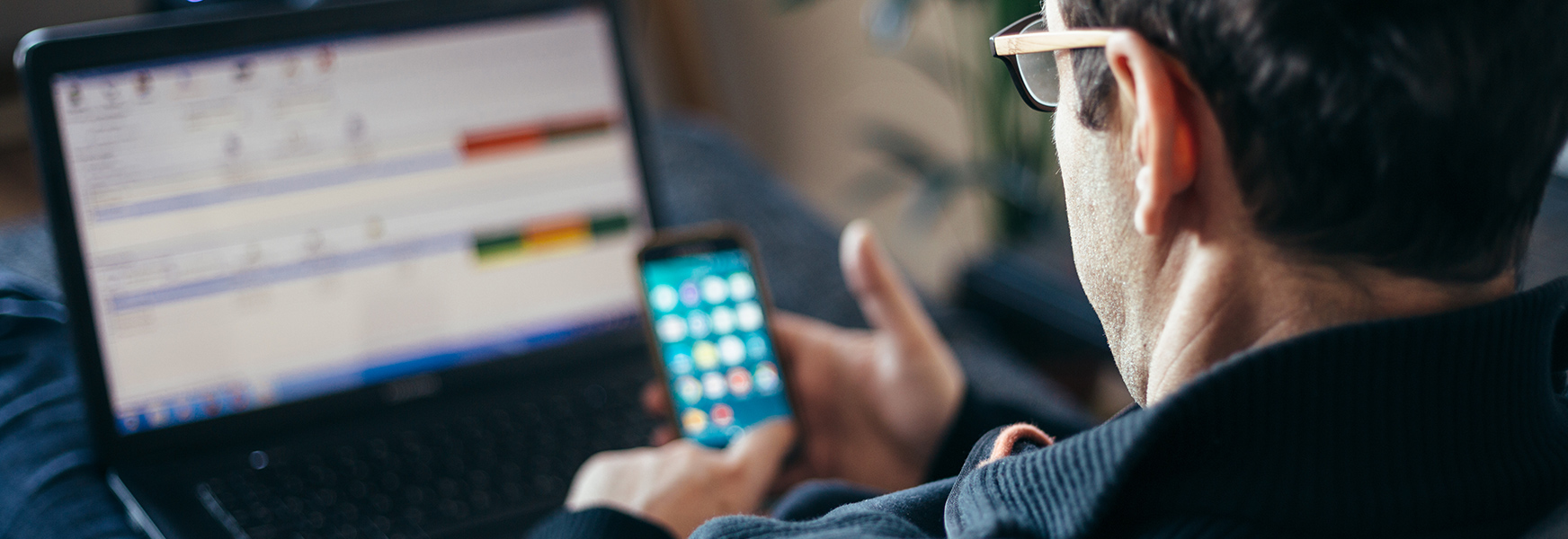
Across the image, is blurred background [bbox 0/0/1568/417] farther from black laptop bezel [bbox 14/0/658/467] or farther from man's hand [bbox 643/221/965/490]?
black laptop bezel [bbox 14/0/658/467]

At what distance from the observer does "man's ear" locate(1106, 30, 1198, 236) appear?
1.10 ft

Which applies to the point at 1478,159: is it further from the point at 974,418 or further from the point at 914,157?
the point at 914,157

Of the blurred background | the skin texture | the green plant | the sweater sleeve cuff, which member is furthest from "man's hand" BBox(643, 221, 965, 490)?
the green plant

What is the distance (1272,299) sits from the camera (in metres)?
0.37

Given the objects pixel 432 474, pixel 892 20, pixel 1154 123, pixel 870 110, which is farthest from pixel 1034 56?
pixel 870 110

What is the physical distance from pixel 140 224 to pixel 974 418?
0.63 meters

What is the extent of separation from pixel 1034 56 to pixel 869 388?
48 cm

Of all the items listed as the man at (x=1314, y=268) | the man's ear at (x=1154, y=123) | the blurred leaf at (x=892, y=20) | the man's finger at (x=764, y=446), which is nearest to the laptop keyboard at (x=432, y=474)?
the man's finger at (x=764, y=446)

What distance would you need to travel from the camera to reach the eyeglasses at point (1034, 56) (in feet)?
1.33

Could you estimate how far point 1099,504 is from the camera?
1.13ft

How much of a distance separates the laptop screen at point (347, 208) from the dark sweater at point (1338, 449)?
0.61 meters

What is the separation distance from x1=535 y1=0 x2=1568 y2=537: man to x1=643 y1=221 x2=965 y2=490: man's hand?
1.25 ft

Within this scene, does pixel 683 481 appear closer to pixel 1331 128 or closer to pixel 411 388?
pixel 411 388

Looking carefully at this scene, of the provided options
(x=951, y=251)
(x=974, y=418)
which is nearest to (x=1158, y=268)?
(x=974, y=418)
